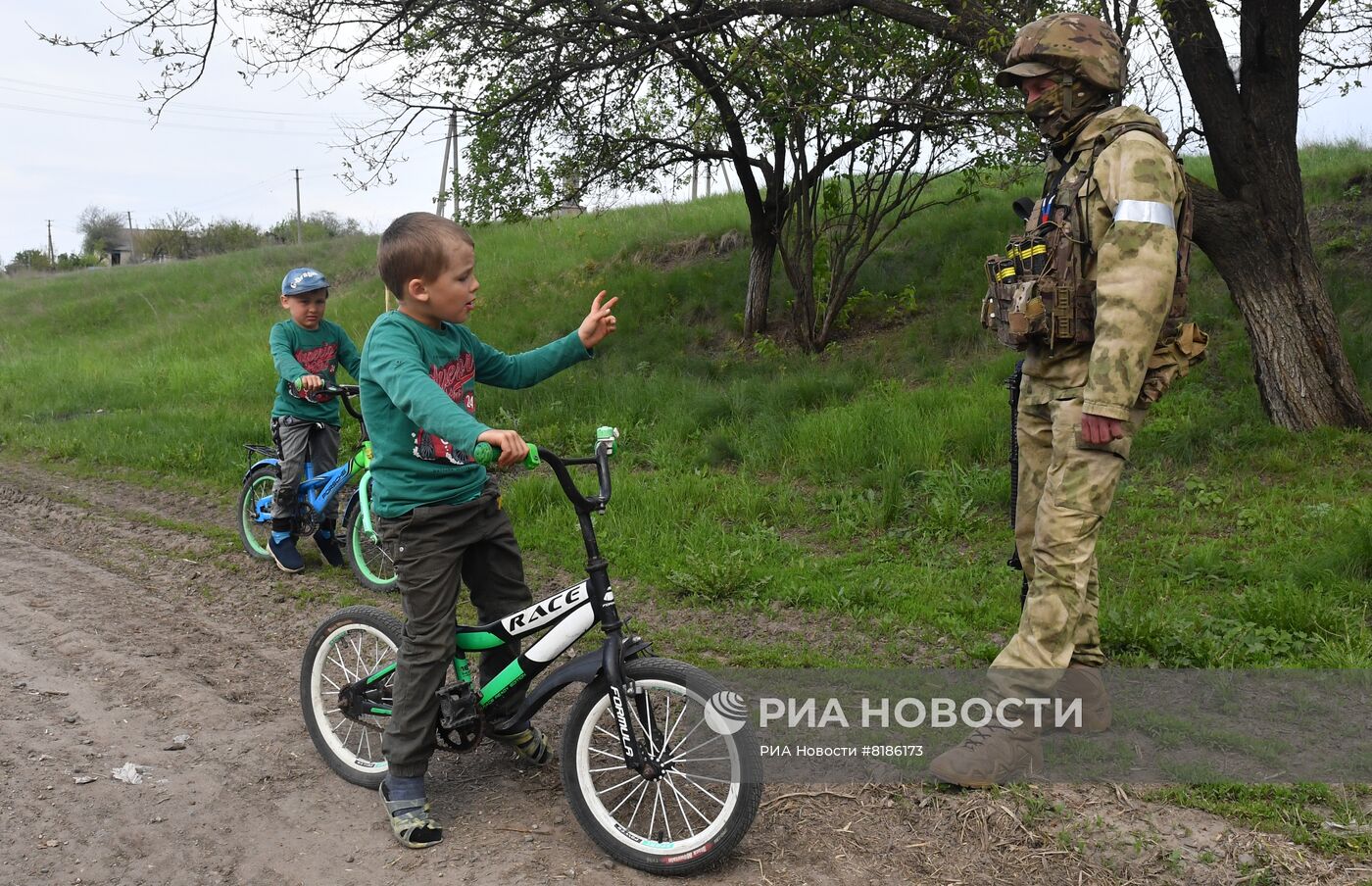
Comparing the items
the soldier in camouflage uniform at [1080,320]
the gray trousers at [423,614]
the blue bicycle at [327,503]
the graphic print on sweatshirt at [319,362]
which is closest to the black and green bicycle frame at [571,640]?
the gray trousers at [423,614]

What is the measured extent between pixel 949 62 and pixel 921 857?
6728 millimetres

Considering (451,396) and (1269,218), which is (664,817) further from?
(1269,218)

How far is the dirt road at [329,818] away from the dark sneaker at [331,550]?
1.92 m

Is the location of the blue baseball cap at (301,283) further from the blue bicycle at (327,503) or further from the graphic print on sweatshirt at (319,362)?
the blue bicycle at (327,503)

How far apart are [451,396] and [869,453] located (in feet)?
15.1

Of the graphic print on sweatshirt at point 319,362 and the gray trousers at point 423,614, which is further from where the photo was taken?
the graphic print on sweatshirt at point 319,362

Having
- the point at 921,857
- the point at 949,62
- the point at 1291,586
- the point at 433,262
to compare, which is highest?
the point at 949,62

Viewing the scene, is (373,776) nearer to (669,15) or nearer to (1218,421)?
(1218,421)

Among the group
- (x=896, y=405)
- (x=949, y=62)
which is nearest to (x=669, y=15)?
(x=949, y=62)

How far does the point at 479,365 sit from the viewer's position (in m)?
4.19

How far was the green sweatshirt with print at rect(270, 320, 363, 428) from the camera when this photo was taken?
7.30m

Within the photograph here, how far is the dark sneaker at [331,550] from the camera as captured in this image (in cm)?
746

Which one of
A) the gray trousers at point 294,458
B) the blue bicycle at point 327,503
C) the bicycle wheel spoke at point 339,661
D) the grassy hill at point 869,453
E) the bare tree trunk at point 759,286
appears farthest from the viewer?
the bare tree trunk at point 759,286

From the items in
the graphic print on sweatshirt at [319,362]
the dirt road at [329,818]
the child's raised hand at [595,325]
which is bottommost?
the dirt road at [329,818]
